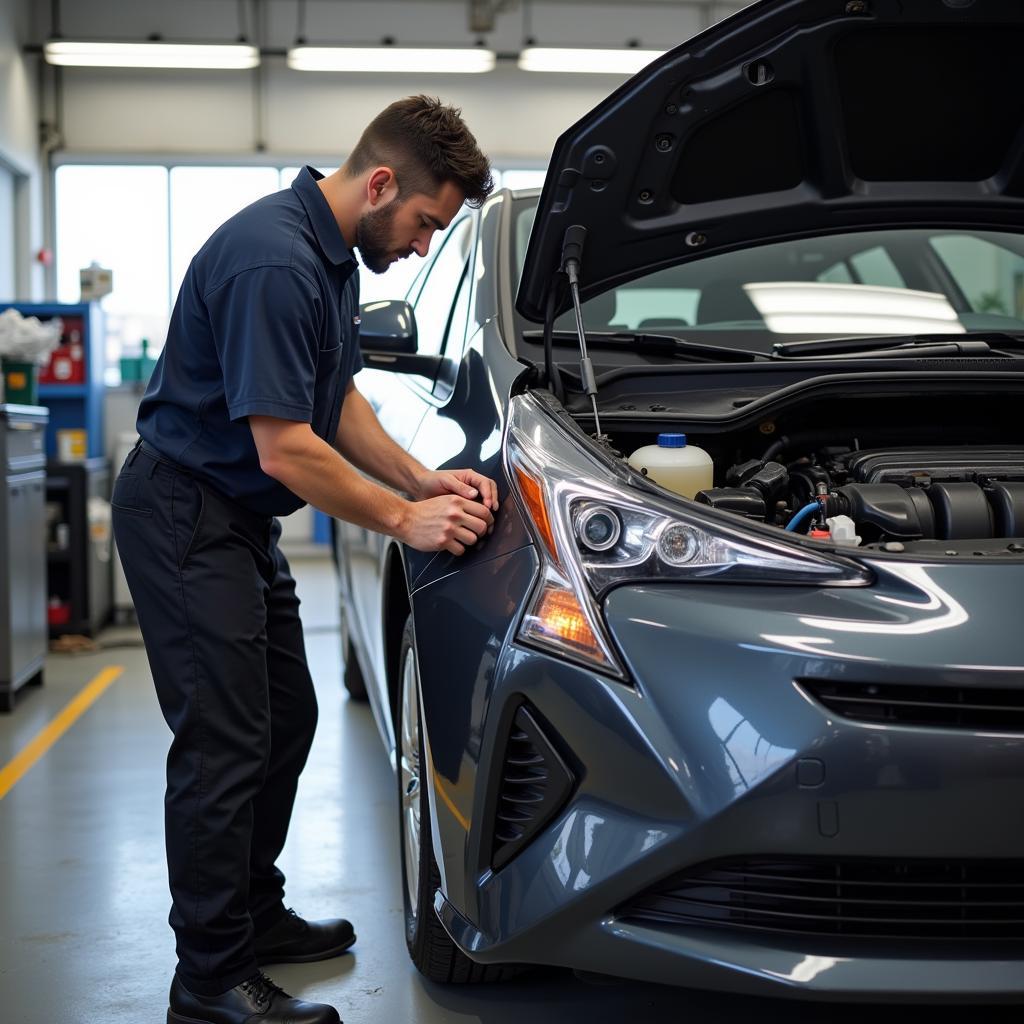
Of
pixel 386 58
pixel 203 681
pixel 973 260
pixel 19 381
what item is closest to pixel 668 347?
pixel 203 681

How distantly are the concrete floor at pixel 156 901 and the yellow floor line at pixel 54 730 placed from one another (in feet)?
0.14

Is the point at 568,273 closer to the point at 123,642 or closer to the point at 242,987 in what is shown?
the point at 242,987

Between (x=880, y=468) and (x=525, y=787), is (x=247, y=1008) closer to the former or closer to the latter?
(x=525, y=787)

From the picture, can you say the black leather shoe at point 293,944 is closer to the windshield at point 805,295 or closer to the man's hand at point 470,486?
the man's hand at point 470,486

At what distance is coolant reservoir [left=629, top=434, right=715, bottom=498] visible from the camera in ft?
6.06

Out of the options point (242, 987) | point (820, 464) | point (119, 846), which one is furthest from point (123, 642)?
point (820, 464)

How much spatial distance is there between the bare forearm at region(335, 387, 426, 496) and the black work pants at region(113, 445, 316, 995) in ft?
0.99

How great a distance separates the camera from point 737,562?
146 centimetres

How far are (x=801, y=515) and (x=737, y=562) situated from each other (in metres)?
0.35

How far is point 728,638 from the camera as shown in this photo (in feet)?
4.50

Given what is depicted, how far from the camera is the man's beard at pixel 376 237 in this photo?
1.88m

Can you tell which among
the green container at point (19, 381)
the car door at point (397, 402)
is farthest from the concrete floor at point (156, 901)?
the green container at point (19, 381)

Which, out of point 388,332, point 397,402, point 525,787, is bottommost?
point 525,787

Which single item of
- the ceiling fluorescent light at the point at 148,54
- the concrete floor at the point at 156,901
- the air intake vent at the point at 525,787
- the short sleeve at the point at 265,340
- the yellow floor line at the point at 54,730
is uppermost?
the ceiling fluorescent light at the point at 148,54
